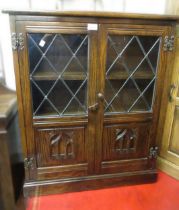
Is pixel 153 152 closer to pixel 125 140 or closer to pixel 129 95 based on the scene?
pixel 125 140

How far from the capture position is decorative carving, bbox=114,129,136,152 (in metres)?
1.79

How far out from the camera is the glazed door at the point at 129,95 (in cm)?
156

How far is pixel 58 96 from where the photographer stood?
5.43 feet

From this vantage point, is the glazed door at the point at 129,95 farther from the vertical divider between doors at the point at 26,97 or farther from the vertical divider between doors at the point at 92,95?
the vertical divider between doors at the point at 26,97

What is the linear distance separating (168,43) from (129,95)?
0.52 m

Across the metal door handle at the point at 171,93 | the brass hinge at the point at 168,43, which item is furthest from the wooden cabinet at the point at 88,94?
the metal door handle at the point at 171,93

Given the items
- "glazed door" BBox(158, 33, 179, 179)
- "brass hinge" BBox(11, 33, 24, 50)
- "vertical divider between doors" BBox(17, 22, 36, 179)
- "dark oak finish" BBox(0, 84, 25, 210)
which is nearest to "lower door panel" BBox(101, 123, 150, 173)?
"glazed door" BBox(158, 33, 179, 179)

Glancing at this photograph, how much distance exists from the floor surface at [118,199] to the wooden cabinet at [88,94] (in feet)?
0.24

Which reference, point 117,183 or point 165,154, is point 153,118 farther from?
point 117,183

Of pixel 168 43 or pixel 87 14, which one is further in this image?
pixel 168 43

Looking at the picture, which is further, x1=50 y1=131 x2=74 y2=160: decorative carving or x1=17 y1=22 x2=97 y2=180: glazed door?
x1=50 y1=131 x2=74 y2=160: decorative carving

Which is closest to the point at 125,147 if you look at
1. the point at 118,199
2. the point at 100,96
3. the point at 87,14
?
the point at 118,199

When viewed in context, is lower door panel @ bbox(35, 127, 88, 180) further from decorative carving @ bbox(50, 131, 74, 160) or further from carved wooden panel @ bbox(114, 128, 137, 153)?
carved wooden panel @ bbox(114, 128, 137, 153)

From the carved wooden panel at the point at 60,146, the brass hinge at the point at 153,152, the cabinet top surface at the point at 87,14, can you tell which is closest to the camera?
the cabinet top surface at the point at 87,14
